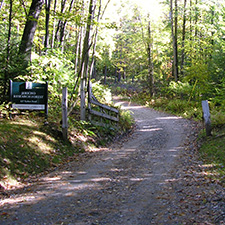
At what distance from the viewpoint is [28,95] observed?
863 cm

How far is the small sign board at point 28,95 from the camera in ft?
27.8

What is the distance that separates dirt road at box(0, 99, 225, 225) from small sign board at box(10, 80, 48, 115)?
7.90ft

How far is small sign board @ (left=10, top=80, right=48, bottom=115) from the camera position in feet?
27.8

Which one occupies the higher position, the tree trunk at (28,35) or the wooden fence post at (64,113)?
the tree trunk at (28,35)

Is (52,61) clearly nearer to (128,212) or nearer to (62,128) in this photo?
(62,128)

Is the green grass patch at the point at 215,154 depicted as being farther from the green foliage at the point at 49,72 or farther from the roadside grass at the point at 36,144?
the green foliage at the point at 49,72

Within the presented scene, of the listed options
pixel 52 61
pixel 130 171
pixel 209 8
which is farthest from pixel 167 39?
pixel 130 171

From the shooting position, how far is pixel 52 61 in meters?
9.88

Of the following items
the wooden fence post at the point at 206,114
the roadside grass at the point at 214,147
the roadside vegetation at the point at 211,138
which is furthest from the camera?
the wooden fence post at the point at 206,114

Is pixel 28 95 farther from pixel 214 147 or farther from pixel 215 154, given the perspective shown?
pixel 214 147

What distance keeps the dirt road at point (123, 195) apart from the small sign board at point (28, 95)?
241cm

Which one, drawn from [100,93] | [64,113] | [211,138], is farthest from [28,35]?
[211,138]

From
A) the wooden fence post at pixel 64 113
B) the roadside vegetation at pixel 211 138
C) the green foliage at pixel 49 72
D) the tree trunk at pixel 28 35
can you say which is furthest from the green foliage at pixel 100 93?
the wooden fence post at pixel 64 113

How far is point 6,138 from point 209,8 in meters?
20.7
